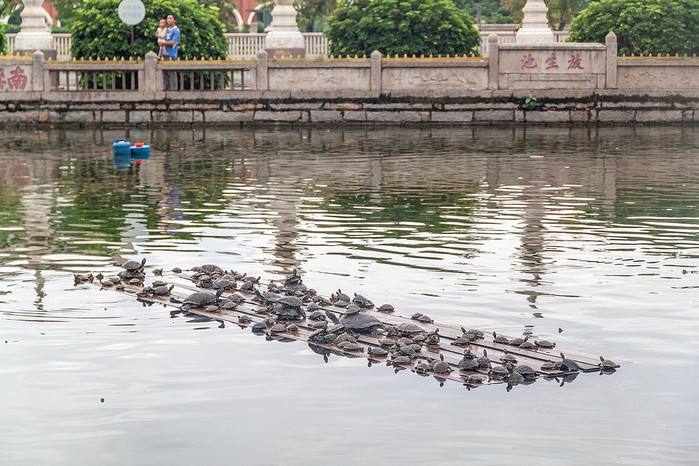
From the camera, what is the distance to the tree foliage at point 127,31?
29.1 metres

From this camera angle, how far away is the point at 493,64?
27.4 meters

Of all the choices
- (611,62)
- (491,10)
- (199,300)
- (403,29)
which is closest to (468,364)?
(199,300)

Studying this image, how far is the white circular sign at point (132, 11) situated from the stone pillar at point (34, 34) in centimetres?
481

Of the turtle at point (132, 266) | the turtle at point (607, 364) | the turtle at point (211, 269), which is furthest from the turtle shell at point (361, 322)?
the turtle at point (132, 266)

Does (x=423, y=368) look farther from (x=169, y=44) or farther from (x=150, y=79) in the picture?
(x=169, y=44)

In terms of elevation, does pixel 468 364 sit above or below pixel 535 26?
below

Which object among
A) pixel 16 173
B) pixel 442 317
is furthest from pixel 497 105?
pixel 442 317

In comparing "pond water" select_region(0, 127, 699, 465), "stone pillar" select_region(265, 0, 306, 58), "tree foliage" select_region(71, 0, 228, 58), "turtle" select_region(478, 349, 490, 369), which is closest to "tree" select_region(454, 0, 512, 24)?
"stone pillar" select_region(265, 0, 306, 58)

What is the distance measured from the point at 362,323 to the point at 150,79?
20.5 meters

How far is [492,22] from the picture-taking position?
49938 mm

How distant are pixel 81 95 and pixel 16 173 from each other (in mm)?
9901

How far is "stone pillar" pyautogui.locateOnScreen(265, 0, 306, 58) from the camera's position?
32500 mm

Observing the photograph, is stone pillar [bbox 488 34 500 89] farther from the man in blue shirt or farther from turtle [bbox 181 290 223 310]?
turtle [bbox 181 290 223 310]

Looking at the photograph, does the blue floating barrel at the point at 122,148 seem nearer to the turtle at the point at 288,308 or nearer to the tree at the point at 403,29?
the tree at the point at 403,29
